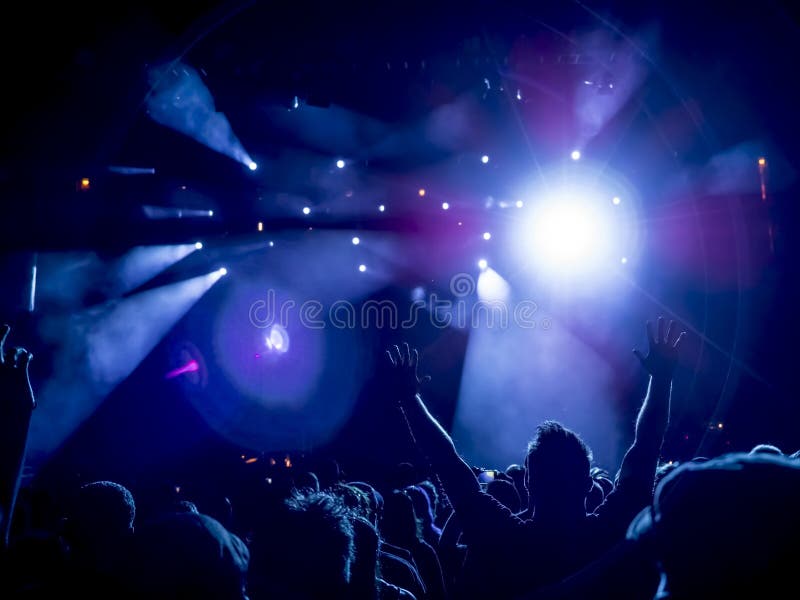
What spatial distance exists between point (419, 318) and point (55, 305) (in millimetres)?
7990

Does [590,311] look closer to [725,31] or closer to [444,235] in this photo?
[444,235]

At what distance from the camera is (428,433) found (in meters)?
2.04

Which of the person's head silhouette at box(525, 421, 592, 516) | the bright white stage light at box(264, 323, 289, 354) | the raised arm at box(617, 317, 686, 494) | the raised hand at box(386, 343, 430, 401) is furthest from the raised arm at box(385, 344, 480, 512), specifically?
the bright white stage light at box(264, 323, 289, 354)

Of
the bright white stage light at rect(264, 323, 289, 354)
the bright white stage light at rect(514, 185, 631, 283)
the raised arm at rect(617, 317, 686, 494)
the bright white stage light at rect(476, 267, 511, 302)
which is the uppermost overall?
the bright white stage light at rect(514, 185, 631, 283)

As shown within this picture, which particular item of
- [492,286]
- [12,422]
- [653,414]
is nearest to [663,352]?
[653,414]

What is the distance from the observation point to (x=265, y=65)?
6.14 metres

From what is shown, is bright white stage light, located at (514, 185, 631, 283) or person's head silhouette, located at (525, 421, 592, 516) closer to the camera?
person's head silhouette, located at (525, 421, 592, 516)

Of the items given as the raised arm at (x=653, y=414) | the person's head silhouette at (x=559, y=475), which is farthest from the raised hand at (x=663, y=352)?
the person's head silhouette at (x=559, y=475)

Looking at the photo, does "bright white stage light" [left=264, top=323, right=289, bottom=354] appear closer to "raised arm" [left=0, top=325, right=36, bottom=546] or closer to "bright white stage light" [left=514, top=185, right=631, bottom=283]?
"bright white stage light" [left=514, top=185, right=631, bottom=283]

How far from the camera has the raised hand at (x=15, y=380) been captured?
1.74m

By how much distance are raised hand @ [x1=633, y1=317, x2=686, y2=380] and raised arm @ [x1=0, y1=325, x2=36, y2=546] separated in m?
2.39

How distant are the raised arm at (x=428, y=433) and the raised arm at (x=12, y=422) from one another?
1.37m

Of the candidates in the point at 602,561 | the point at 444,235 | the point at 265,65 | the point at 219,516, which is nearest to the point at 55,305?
the point at 265,65

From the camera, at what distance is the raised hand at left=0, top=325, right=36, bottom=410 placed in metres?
1.74
